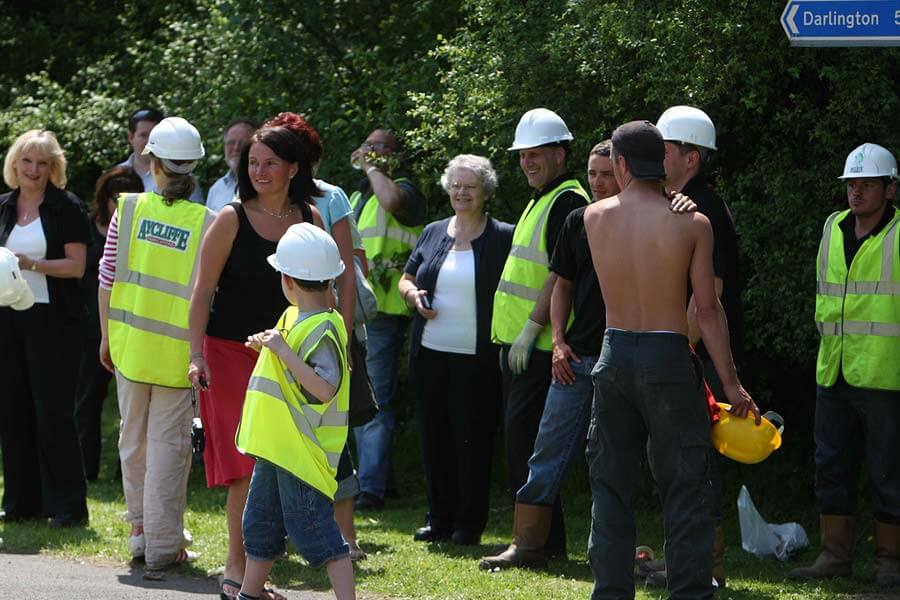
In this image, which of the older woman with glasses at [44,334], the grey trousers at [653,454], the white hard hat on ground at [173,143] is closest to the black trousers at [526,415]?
the grey trousers at [653,454]

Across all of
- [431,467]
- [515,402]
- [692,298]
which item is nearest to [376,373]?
[431,467]

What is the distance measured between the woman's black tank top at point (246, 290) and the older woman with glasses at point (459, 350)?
5.31 feet

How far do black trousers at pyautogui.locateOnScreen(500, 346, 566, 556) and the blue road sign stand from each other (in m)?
2.23

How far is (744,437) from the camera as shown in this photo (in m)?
6.21

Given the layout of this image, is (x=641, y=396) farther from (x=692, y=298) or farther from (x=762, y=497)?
(x=762, y=497)

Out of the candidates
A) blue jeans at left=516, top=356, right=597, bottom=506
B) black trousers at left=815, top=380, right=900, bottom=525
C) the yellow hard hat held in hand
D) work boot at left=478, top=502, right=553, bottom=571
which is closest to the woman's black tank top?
blue jeans at left=516, top=356, right=597, bottom=506

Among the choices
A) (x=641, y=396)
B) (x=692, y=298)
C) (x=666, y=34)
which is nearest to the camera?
(x=641, y=396)

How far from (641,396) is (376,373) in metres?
4.30

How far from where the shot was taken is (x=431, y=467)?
8.79 meters

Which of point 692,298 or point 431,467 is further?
point 431,467

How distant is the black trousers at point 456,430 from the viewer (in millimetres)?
8586

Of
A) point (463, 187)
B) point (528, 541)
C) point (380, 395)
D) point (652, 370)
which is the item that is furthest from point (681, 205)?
point (380, 395)

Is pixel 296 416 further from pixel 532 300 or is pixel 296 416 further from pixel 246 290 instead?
pixel 532 300

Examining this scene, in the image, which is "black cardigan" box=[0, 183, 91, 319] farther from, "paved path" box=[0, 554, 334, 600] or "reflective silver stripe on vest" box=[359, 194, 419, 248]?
"reflective silver stripe on vest" box=[359, 194, 419, 248]
